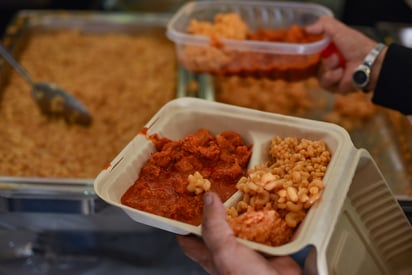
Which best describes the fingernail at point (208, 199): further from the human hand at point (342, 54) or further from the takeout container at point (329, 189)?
the human hand at point (342, 54)

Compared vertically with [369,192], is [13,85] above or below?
below

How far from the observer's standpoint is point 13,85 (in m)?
1.99

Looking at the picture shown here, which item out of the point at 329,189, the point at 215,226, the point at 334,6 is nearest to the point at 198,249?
the point at 215,226

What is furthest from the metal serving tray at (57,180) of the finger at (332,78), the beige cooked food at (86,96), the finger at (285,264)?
the finger at (332,78)

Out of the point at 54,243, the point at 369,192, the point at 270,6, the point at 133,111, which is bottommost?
the point at 54,243

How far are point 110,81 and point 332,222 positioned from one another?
1.40 m

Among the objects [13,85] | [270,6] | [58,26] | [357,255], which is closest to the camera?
[357,255]

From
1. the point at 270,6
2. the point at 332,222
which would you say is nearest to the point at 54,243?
the point at 332,222

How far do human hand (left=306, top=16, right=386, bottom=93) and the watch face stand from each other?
0.02 m

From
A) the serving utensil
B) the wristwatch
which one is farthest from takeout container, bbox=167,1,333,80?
the serving utensil

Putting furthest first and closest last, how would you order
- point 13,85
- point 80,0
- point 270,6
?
point 80,0 → point 13,85 → point 270,6

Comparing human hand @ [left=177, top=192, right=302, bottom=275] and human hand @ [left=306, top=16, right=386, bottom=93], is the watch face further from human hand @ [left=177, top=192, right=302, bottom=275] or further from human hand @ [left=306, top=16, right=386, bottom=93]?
human hand @ [left=177, top=192, right=302, bottom=275]

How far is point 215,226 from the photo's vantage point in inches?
34.3

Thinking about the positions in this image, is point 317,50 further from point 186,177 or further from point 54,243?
point 54,243
